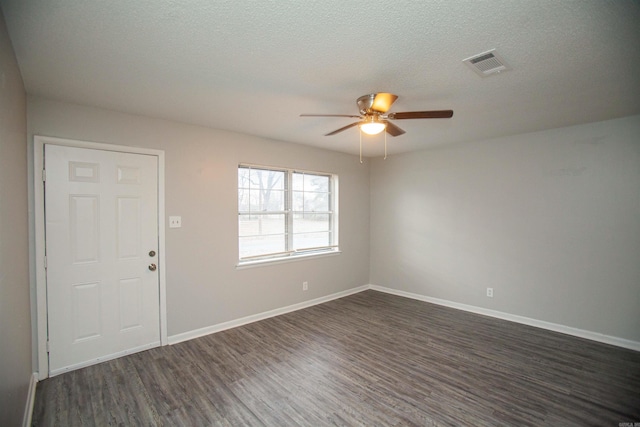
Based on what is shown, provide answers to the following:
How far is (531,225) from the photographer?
12.1 ft

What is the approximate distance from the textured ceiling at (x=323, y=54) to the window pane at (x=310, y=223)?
6.25 ft

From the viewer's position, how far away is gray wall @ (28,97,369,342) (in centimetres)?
275

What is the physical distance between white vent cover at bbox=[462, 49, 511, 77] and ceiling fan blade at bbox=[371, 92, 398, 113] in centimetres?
54

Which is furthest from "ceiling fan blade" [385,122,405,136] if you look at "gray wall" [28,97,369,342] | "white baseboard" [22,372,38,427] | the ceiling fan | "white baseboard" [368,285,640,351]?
"white baseboard" [22,372,38,427]

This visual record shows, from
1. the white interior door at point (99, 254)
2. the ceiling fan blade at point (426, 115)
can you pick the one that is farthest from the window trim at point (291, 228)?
the ceiling fan blade at point (426, 115)

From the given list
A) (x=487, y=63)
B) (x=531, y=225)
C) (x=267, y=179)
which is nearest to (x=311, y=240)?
(x=267, y=179)

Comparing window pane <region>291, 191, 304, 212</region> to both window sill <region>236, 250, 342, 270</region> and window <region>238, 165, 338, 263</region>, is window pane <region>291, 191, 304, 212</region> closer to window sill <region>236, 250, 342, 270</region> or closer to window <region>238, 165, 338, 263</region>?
window <region>238, 165, 338, 263</region>

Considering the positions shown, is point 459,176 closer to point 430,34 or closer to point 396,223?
point 396,223

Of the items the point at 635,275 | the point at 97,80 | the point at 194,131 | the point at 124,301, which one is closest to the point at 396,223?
the point at 635,275

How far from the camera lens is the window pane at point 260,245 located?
3.88 meters

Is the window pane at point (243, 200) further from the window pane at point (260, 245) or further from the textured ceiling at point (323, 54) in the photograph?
the textured ceiling at point (323, 54)

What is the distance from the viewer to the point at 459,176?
4336 mm

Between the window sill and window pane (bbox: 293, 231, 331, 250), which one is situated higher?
window pane (bbox: 293, 231, 331, 250)

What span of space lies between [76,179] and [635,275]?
5.76m
